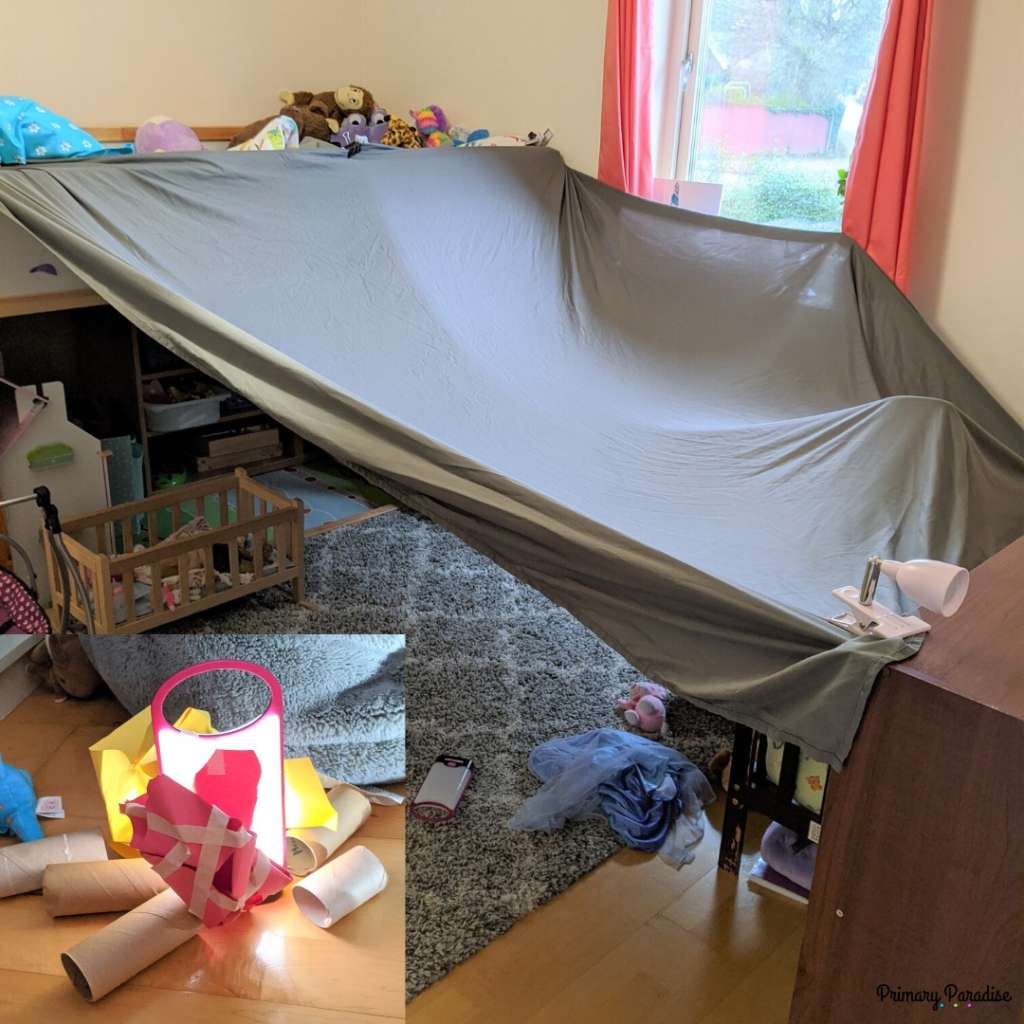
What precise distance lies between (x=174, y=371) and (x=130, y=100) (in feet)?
2.92

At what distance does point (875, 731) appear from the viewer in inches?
50.8

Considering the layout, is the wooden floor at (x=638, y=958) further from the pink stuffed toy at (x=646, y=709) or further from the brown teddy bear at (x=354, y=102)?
the brown teddy bear at (x=354, y=102)

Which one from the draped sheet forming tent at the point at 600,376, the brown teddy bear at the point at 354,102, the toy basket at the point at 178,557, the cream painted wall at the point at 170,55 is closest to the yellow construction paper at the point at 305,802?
the draped sheet forming tent at the point at 600,376

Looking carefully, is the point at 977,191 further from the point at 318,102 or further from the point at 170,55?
the point at 170,55

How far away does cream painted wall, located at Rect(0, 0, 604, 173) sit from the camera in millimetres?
3199

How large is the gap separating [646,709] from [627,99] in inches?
72.9

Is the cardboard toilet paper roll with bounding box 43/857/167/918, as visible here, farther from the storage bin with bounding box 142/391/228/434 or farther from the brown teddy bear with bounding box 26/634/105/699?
the storage bin with bounding box 142/391/228/434

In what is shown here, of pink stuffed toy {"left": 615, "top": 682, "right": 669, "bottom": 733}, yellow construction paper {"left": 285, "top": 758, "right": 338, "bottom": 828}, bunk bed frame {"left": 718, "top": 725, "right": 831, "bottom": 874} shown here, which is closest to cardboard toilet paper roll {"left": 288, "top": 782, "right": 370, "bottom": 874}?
yellow construction paper {"left": 285, "top": 758, "right": 338, "bottom": 828}

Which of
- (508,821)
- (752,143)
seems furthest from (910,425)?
(752,143)

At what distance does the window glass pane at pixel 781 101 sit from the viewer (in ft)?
9.30

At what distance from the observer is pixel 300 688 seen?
0.94 m

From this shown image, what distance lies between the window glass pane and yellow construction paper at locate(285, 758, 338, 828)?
2.57m

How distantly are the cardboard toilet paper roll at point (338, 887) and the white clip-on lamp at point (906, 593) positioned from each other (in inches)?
29.9

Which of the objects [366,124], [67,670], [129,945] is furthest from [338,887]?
[366,124]
